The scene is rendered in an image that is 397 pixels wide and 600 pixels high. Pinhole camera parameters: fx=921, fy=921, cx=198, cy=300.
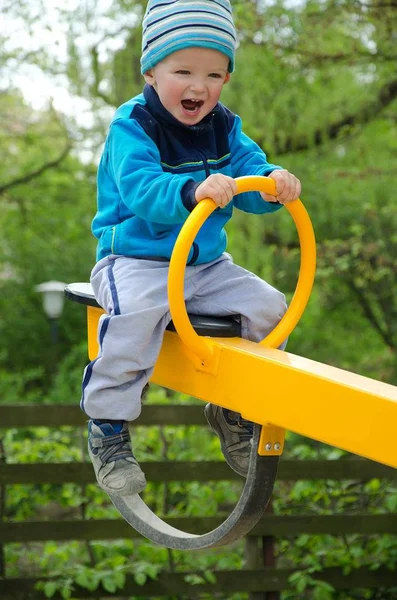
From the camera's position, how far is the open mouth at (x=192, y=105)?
1.96 metres

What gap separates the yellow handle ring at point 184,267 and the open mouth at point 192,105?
8.8 inches

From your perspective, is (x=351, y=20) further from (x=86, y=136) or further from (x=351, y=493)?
(x=86, y=136)

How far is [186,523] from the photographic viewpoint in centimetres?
421

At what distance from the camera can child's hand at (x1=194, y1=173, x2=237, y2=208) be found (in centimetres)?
178

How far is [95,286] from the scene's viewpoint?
212 cm

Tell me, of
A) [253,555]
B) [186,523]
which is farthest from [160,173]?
[253,555]

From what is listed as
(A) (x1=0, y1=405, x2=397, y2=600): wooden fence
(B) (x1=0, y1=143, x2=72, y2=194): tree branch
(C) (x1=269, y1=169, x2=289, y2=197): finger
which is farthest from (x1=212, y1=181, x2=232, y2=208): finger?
(B) (x1=0, y1=143, x2=72, y2=194): tree branch

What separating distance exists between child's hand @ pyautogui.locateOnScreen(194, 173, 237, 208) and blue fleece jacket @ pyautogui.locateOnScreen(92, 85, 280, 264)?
52 mm

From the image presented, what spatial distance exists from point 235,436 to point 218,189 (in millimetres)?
720

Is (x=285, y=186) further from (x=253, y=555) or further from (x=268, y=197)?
(x=253, y=555)

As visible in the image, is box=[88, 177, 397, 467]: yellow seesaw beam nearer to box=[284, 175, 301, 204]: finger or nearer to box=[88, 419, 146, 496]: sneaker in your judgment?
box=[284, 175, 301, 204]: finger

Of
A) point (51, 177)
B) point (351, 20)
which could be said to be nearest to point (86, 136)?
point (51, 177)

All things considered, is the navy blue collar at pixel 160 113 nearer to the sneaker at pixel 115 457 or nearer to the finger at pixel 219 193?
the finger at pixel 219 193

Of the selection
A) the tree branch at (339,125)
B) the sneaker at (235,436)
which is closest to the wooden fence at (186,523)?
the sneaker at (235,436)
